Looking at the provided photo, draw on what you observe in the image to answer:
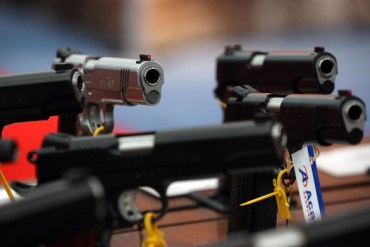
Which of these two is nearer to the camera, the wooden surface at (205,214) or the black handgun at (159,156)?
the black handgun at (159,156)

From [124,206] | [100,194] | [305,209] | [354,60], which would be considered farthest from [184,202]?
[354,60]

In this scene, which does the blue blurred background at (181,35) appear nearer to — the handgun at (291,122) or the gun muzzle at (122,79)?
the gun muzzle at (122,79)

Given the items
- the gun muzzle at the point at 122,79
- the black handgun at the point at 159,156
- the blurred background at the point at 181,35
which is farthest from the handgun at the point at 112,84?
the blurred background at the point at 181,35

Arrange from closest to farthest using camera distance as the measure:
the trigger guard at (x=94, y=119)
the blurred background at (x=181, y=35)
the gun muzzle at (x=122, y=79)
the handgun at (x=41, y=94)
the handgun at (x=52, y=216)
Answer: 1. the handgun at (x=52, y=216)
2. the handgun at (x=41, y=94)
3. the gun muzzle at (x=122, y=79)
4. the trigger guard at (x=94, y=119)
5. the blurred background at (x=181, y=35)

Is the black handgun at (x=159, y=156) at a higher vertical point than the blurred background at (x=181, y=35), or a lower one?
lower

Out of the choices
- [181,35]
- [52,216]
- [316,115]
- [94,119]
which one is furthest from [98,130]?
[181,35]

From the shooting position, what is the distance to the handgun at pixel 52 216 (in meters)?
0.68

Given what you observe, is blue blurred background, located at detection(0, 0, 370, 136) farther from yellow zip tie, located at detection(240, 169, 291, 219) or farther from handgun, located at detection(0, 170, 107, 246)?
handgun, located at detection(0, 170, 107, 246)

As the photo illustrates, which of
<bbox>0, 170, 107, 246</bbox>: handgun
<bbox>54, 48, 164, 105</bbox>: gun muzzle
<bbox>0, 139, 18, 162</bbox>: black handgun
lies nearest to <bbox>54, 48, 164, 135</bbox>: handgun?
<bbox>54, 48, 164, 105</bbox>: gun muzzle

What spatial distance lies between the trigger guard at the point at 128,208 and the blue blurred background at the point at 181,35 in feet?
6.18

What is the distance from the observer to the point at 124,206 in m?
0.86

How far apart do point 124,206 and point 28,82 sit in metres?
0.37

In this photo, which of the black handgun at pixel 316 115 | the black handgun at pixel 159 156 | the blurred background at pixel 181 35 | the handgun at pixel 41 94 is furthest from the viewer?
the blurred background at pixel 181 35

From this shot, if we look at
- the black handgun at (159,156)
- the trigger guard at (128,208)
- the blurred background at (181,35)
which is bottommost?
the trigger guard at (128,208)
